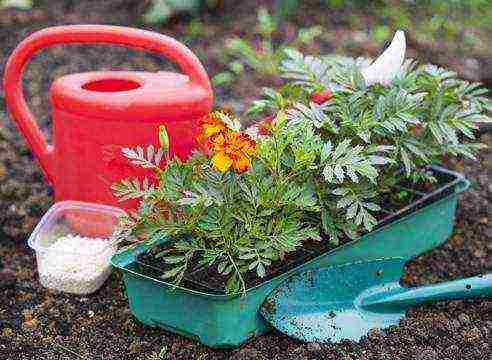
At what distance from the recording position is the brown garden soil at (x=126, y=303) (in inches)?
82.8

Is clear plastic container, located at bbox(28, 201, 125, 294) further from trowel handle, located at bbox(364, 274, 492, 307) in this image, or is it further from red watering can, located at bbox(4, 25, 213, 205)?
trowel handle, located at bbox(364, 274, 492, 307)

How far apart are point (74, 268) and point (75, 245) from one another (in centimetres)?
10

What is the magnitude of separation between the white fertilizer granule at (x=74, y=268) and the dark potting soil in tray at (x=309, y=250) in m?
0.22

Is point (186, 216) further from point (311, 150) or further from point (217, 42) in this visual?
point (217, 42)

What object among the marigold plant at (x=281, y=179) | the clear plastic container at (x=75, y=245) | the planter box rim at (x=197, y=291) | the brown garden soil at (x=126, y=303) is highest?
the marigold plant at (x=281, y=179)

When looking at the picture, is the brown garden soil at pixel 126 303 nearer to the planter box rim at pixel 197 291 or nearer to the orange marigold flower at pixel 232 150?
the planter box rim at pixel 197 291

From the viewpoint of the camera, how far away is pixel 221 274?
213cm

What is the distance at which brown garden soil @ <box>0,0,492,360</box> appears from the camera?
2.10 meters

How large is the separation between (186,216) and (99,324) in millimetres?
384

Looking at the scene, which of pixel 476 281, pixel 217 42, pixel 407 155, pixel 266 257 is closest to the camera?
pixel 266 257

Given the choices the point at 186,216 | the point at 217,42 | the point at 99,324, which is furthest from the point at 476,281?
the point at 217,42

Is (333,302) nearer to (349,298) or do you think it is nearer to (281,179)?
(349,298)

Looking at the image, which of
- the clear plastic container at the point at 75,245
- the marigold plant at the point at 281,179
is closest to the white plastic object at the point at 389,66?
the marigold plant at the point at 281,179

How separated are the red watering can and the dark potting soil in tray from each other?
0.28 m
